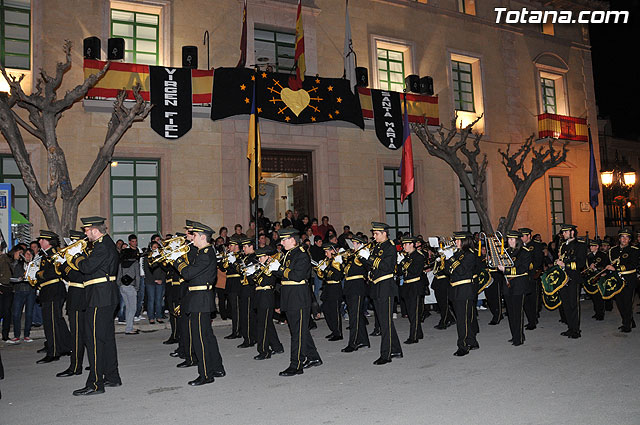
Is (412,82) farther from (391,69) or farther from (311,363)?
(311,363)

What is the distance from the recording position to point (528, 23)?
24031mm

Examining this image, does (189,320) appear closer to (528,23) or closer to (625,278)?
(625,278)

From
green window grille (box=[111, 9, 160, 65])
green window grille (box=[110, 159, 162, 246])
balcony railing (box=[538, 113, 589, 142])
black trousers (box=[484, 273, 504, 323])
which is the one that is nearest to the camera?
black trousers (box=[484, 273, 504, 323])

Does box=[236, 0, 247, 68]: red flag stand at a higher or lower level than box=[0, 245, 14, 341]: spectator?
higher

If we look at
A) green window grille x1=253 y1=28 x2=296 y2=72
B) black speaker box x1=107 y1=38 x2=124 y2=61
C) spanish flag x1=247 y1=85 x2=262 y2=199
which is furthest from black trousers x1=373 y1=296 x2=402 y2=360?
green window grille x1=253 y1=28 x2=296 y2=72

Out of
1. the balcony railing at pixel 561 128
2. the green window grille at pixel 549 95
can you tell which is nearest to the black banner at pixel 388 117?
the balcony railing at pixel 561 128

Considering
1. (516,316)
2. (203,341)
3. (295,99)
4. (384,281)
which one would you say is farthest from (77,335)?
(295,99)

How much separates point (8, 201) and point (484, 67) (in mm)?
17830

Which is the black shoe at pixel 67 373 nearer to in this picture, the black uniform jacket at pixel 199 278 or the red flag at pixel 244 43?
the black uniform jacket at pixel 199 278

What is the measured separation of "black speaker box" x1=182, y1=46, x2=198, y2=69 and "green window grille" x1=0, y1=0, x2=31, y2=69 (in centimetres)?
422

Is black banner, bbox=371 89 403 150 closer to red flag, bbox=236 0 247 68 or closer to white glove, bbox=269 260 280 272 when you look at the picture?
red flag, bbox=236 0 247 68

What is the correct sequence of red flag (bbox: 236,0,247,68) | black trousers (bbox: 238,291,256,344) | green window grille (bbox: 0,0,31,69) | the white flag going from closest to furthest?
black trousers (bbox: 238,291,256,344), green window grille (bbox: 0,0,31,69), red flag (bbox: 236,0,247,68), the white flag

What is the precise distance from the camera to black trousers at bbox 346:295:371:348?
9.35 m

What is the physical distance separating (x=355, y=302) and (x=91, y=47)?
10836mm
